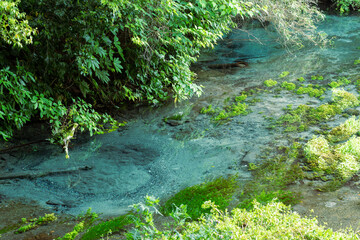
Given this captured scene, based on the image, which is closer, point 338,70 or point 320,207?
point 320,207

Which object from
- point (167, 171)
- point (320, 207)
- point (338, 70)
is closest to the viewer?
point (320, 207)

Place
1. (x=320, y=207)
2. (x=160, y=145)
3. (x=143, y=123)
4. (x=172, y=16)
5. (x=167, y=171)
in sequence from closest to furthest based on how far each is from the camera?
(x=320, y=207) → (x=167, y=171) → (x=172, y=16) → (x=160, y=145) → (x=143, y=123)

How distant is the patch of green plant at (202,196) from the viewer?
387 centimetres

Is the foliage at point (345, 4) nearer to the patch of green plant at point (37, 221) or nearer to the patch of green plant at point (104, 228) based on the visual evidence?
the patch of green plant at point (104, 228)

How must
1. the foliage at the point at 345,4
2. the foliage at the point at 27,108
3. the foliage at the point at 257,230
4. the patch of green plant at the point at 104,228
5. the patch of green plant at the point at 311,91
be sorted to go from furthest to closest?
1. the foliage at the point at 345,4
2. the patch of green plant at the point at 311,91
3. the foliage at the point at 27,108
4. the patch of green plant at the point at 104,228
5. the foliage at the point at 257,230

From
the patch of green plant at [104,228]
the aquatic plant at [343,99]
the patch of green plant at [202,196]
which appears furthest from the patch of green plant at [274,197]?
the aquatic plant at [343,99]

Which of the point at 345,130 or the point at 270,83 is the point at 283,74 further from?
the point at 345,130

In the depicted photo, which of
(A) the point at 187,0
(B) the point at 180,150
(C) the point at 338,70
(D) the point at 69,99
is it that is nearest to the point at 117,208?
(B) the point at 180,150

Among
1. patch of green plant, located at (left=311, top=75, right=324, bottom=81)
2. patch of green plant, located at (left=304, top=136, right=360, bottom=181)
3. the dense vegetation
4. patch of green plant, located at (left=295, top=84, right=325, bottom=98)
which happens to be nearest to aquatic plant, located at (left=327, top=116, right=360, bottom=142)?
patch of green plant, located at (left=304, top=136, right=360, bottom=181)

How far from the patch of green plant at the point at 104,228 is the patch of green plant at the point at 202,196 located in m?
0.61

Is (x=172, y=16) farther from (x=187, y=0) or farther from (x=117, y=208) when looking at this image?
(x=117, y=208)

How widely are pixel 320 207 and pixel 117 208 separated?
8.48ft

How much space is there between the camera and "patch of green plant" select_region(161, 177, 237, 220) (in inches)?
152

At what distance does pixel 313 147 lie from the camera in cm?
523
